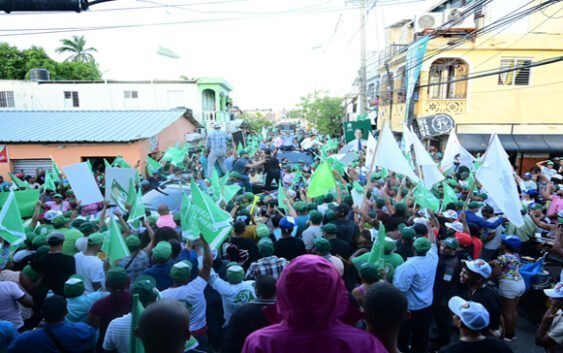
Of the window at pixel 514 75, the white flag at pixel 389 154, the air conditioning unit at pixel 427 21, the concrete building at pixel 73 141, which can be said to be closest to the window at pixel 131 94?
the concrete building at pixel 73 141

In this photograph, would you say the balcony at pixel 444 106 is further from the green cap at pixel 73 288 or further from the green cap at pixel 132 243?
the green cap at pixel 73 288

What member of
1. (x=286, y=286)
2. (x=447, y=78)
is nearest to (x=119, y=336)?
(x=286, y=286)

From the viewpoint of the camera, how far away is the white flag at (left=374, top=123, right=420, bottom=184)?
7.34 metres

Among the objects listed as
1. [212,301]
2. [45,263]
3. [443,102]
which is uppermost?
[443,102]

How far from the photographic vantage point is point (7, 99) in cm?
3053

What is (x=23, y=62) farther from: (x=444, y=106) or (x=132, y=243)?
(x=132, y=243)

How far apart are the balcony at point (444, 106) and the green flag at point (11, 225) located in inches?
741

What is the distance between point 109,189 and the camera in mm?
7117

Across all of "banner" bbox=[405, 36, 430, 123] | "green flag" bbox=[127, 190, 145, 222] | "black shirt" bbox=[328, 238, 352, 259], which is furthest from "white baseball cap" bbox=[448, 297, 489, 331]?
"banner" bbox=[405, 36, 430, 123]

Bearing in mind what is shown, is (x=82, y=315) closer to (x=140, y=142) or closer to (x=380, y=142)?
(x=380, y=142)

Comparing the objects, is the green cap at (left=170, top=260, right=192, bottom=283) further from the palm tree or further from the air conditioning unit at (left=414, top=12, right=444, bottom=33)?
the palm tree

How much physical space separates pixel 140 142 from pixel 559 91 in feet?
63.9

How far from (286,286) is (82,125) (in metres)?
20.9

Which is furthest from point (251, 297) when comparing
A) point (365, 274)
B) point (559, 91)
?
point (559, 91)
